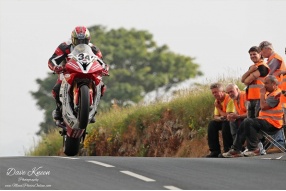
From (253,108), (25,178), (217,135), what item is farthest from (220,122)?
(25,178)

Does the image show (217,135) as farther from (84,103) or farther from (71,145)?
(84,103)

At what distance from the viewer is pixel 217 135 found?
2106cm

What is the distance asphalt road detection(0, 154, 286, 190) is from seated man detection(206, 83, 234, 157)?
12.7 feet

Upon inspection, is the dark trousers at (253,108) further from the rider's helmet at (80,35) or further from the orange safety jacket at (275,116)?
the rider's helmet at (80,35)

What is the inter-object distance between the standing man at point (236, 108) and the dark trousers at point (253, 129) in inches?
30.3

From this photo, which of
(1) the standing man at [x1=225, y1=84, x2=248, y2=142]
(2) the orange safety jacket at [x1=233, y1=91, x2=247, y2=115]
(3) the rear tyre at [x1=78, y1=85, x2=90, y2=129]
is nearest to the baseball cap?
(1) the standing man at [x1=225, y1=84, x2=248, y2=142]

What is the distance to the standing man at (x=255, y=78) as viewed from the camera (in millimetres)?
19922

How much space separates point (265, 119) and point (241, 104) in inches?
59.3

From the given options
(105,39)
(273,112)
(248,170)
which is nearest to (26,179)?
(248,170)

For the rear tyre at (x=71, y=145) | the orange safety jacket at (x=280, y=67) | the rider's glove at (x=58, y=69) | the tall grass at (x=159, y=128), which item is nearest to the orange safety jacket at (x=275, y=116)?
the orange safety jacket at (x=280, y=67)

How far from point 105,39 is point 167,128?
5010cm

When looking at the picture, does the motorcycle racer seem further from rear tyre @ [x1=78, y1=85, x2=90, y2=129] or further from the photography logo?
the photography logo

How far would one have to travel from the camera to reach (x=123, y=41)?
258ft

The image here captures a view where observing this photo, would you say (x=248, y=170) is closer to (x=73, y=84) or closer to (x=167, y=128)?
(x=73, y=84)
